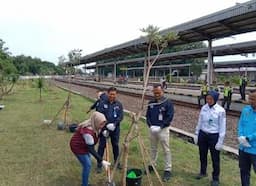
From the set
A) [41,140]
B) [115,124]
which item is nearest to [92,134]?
[115,124]

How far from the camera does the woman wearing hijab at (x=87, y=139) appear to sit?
478 centimetres

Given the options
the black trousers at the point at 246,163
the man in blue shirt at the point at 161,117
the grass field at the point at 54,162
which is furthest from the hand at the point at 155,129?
the black trousers at the point at 246,163

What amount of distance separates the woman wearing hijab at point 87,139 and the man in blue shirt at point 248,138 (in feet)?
6.42

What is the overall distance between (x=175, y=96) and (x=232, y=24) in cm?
901

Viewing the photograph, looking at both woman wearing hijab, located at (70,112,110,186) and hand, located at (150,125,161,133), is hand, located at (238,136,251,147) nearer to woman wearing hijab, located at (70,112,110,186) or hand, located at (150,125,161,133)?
hand, located at (150,125,161,133)

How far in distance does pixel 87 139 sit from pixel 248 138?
7.39 ft

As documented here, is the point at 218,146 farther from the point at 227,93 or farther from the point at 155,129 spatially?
the point at 227,93

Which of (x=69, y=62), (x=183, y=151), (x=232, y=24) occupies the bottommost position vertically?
(x=183, y=151)

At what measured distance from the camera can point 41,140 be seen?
9.32 meters

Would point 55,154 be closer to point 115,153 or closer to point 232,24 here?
point 115,153

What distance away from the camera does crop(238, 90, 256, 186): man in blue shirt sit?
4.65m

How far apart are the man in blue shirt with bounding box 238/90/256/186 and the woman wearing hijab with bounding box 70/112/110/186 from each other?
196cm

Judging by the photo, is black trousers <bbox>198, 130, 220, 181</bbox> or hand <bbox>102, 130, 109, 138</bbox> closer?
black trousers <bbox>198, 130, 220, 181</bbox>

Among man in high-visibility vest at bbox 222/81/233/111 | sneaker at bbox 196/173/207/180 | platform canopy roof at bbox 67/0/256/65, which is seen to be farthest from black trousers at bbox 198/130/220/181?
man in high-visibility vest at bbox 222/81/233/111
